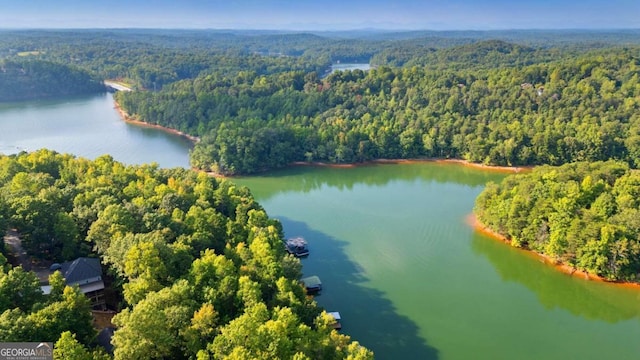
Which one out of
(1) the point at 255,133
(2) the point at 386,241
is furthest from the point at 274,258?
(1) the point at 255,133

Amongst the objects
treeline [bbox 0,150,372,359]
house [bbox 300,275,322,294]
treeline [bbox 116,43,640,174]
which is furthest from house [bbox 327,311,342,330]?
treeline [bbox 116,43,640,174]

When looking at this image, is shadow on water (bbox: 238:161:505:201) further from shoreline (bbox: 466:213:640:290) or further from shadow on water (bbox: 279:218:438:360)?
shadow on water (bbox: 279:218:438:360)

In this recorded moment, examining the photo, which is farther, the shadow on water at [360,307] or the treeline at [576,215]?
the treeline at [576,215]

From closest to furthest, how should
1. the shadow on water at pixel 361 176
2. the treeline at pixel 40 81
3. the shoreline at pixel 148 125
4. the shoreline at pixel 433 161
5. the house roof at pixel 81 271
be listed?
1. the house roof at pixel 81 271
2. the shadow on water at pixel 361 176
3. the shoreline at pixel 433 161
4. the shoreline at pixel 148 125
5. the treeline at pixel 40 81

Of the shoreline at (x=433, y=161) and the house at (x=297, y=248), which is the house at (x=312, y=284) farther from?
the shoreline at (x=433, y=161)

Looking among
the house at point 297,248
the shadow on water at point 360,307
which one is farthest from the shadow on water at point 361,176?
the shadow on water at point 360,307
